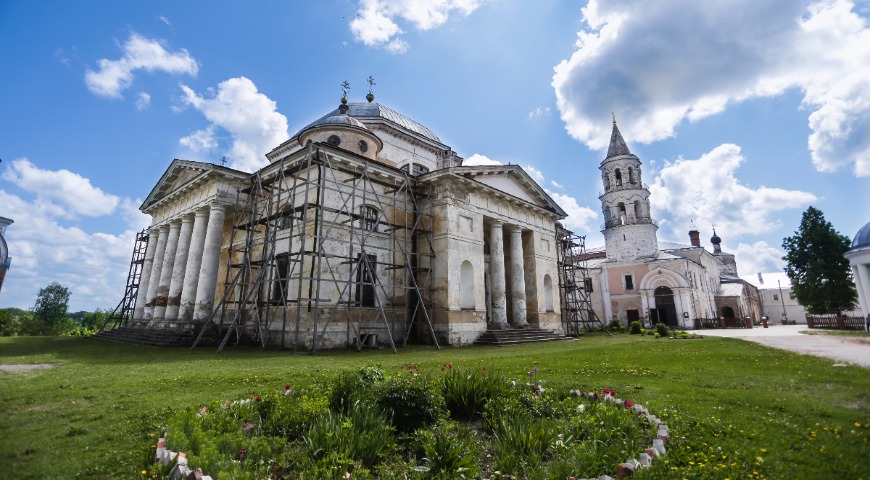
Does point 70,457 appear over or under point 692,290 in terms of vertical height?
under

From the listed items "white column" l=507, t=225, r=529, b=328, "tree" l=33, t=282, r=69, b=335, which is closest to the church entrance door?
"white column" l=507, t=225, r=529, b=328

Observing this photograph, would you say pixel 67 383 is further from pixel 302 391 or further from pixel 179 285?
pixel 179 285

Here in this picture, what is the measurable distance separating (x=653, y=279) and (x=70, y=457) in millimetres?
43968

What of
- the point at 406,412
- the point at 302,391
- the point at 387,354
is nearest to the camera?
the point at 406,412

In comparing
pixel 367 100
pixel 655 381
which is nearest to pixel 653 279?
pixel 367 100

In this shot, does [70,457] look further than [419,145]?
No

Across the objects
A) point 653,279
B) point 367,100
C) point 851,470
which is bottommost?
point 851,470

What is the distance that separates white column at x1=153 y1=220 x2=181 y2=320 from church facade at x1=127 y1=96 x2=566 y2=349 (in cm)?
6

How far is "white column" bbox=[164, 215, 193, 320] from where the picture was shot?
2156cm

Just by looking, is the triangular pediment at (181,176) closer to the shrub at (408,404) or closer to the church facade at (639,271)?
the shrub at (408,404)

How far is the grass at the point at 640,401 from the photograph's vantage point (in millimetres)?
3996

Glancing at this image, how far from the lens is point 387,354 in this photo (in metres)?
15.3

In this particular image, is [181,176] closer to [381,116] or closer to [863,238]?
[381,116]

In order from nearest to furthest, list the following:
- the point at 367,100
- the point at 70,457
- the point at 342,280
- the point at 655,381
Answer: the point at 70,457 → the point at 655,381 → the point at 342,280 → the point at 367,100
